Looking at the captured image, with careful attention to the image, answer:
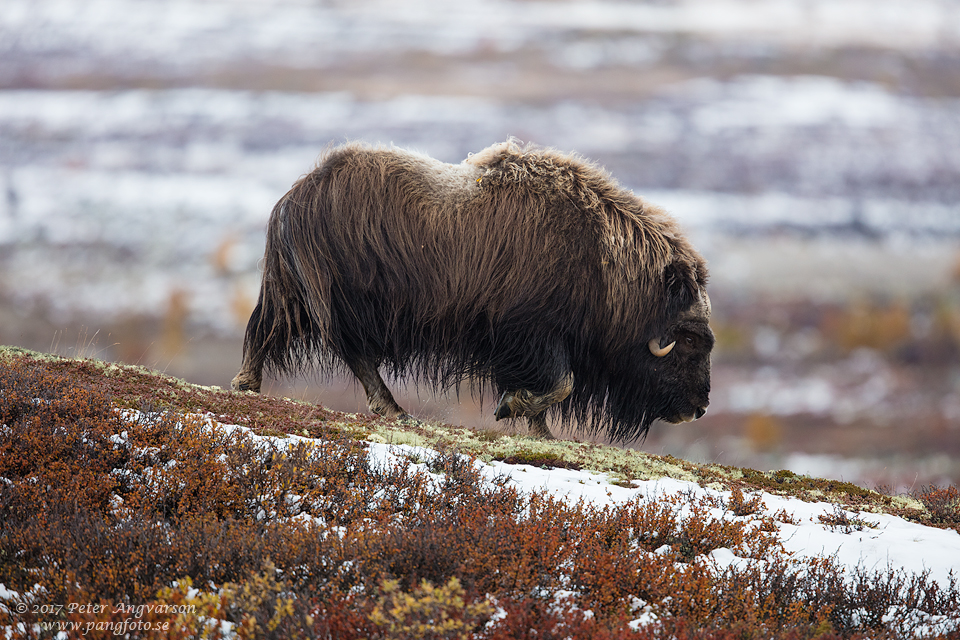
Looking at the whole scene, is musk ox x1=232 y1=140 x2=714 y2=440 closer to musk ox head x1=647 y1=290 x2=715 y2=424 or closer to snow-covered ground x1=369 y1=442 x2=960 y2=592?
musk ox head x1=647 y1=290 x2=715 y2=424

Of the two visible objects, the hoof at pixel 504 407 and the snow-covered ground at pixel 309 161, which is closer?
the hoof at pixel 504 407

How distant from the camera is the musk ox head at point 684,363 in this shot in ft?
21.7

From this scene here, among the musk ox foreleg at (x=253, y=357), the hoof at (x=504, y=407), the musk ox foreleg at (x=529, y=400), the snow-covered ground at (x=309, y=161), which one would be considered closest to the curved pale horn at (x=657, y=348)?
the musk ox foreleg at (x=529, y=400)

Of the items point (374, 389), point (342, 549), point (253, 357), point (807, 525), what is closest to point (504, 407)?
point (374, 389)

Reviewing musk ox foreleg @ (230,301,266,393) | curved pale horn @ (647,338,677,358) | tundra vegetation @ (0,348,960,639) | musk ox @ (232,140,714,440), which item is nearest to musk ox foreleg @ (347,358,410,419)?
musk ox @ (232,140,714,440)

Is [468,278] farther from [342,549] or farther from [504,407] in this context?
[342,549]

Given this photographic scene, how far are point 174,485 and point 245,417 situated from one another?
1180 millimetres

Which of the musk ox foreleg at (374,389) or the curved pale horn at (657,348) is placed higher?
A: the curved pale horn at (657,348)

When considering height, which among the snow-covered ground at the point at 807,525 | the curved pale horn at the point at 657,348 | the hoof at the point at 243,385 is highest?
the curved pale horn at the point at 657,348

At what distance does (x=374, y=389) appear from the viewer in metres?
6.36

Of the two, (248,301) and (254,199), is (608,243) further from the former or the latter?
(254,199)

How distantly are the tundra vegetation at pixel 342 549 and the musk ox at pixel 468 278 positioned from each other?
1.63 m

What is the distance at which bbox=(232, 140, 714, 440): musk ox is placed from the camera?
5.95 metres

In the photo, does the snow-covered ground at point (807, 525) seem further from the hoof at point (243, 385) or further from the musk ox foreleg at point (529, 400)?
the hoof at point (243, 385)
